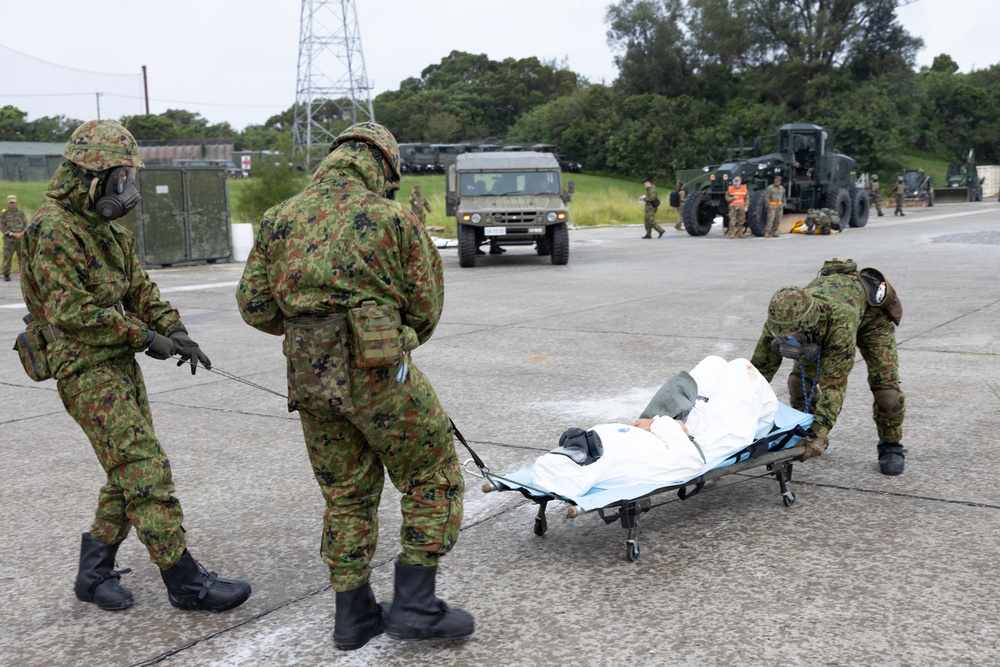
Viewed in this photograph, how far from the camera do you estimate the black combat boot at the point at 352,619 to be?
10.5 feet

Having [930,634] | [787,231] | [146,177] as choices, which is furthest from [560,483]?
[787,231]

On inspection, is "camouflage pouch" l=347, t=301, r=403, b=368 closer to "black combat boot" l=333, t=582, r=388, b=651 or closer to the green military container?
"black combat boot" l=333, t=582, r=388, b=651

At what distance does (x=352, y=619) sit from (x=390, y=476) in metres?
0.49

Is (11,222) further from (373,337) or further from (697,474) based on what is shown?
(373,337)

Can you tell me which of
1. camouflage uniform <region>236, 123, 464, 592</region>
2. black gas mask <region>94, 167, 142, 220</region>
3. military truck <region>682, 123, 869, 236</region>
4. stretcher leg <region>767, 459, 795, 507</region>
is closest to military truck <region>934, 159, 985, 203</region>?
military truck <region>682, 123, 869, 236</region>

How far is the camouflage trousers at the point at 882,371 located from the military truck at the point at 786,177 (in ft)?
68.8

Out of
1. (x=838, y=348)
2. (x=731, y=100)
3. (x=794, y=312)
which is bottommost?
(x=838, y=348)

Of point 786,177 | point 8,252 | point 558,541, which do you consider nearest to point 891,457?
point 558,541

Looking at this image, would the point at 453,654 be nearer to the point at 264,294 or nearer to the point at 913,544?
the point at 264,294

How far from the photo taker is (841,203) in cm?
2744

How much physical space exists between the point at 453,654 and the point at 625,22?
73732 millimetres

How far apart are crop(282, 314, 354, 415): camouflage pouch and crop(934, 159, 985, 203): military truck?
179 ft

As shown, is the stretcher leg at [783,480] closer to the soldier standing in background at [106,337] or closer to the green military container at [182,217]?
the soldier standing in background at [106,337]

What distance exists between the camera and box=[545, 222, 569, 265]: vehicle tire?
18.1 meters
